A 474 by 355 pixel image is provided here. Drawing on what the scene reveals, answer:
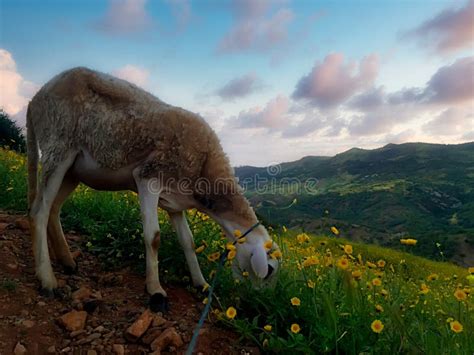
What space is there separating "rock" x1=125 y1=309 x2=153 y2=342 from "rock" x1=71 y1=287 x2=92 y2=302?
0.98m

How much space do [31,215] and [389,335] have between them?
4.39m

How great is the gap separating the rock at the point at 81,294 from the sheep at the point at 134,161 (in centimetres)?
28

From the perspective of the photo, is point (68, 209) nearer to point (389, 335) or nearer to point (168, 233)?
point (168, 233)

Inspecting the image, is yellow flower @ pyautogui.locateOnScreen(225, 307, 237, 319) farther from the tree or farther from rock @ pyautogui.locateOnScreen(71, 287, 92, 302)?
the tree

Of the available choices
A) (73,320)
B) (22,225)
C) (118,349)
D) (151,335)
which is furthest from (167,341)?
(22,225)

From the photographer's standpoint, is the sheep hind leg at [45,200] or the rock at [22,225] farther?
the rock at [22,225]

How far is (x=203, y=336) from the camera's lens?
3.88 m

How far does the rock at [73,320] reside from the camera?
13.0 feet

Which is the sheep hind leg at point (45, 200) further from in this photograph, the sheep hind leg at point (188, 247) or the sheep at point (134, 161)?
the sheep hind leg at point (188, 247)

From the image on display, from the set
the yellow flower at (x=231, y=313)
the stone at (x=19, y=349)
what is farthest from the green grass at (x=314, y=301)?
the stone at (x=19, y=349)

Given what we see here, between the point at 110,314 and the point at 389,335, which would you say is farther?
the point at 110,314

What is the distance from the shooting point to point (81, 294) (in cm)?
461

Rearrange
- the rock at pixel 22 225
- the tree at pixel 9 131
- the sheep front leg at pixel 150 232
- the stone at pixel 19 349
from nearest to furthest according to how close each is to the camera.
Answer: the stone at pixel 19 349 → the sheep front leg at pixel 150 232 → the rock at pixel 22 225 → the tree at pixel 9 131

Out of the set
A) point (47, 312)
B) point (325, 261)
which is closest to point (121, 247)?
point (47, 312)
